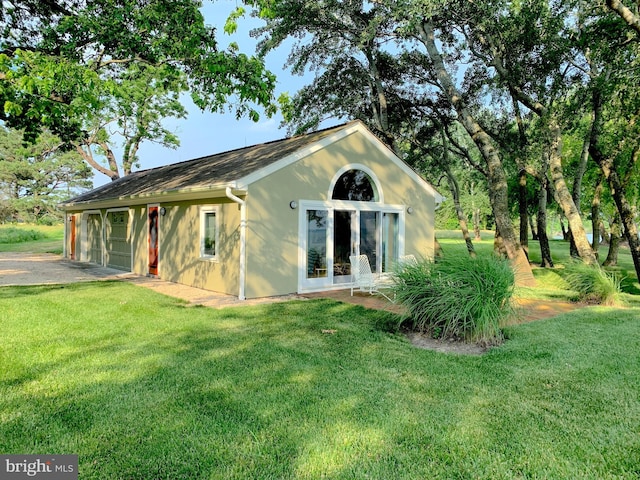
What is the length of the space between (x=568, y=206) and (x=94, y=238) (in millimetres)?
19438

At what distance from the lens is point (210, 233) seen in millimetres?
11117

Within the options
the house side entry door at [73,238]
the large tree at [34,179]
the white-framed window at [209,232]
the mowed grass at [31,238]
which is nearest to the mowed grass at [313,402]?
the white-framed window at [209,232]

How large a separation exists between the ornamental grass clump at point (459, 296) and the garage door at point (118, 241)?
12751mm

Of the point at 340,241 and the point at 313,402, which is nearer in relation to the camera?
the point at 313,402

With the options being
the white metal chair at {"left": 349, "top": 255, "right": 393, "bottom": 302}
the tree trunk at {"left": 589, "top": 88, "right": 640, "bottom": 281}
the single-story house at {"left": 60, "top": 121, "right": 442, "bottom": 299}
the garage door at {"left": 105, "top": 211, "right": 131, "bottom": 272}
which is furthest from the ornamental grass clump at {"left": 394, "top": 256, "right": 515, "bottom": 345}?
the garage door at {"left": 105, "top": 211, "right": 131, "bottom": 272}

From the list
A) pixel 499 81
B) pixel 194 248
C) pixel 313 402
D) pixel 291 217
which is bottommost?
pixel 313 402

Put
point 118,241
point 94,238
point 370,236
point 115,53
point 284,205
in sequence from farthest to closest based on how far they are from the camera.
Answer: point 94,238
point 118,241
point 370,236
point 284,205
point 115,53

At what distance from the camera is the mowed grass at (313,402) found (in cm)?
295

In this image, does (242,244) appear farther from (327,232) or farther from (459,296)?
(459,296)

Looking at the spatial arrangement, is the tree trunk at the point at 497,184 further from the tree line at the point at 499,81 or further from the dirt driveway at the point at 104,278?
the dirt driveway at the point at 104,278

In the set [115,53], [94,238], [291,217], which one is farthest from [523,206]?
[94,238]

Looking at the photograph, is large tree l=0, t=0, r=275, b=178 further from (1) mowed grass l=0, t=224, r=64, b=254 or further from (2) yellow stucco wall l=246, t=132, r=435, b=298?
(1) mowed grass l=0, t=224, r=64, b=254

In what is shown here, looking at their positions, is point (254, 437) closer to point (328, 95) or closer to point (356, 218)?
point (356, 218)

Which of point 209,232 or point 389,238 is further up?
point 209,232
